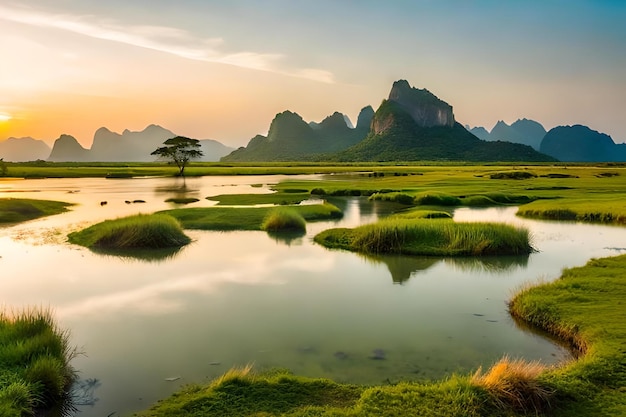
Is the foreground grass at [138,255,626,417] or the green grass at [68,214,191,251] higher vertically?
the green grass at [68,214,191,251]

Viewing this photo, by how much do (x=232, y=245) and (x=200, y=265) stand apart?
5046 millimetres

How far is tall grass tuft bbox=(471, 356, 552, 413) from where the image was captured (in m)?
8.62

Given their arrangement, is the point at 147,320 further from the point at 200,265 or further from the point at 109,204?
the point at 109,204

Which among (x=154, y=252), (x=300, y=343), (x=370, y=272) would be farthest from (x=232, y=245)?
(x=300, y=343)

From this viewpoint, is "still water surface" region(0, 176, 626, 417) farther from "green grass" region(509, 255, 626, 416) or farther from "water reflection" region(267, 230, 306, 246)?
"green grass" region(509, 255, 626, 416)

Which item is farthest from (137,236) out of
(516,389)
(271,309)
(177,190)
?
(177,190)

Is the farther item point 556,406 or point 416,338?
point 416,338

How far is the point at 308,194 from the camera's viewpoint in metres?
57.7

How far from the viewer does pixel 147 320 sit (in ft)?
48.4

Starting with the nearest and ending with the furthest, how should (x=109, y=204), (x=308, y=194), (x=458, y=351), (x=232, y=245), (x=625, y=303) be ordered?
(x=458, y=351) < (x=625, y=303) < (x=232, y=245) < (x=109, y=204) < (x=308, y=194)

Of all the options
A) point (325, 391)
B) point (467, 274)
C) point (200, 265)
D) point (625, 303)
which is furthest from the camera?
point (200, 265)

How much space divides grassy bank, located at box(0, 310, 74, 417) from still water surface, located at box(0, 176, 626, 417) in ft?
1.96

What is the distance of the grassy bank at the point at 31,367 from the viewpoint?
8.59 metres

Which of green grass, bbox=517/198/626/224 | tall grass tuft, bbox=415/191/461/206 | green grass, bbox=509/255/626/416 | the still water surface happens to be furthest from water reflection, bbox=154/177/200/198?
green grass, bbox=509/255/626/416
